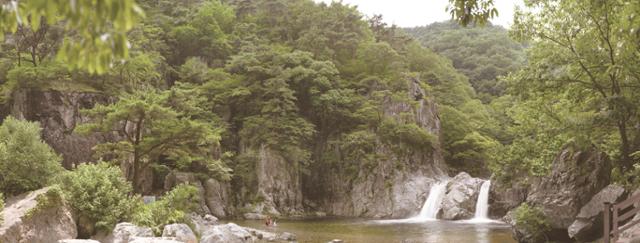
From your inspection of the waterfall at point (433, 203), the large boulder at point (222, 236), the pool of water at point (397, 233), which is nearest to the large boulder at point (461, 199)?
the waterfall at point (433, 203)

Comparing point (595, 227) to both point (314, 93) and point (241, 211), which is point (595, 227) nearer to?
point (241, 211)

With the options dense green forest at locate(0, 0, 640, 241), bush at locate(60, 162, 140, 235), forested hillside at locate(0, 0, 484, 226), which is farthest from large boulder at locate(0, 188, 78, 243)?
forested hillside at locate(0, 0, 484, 226)

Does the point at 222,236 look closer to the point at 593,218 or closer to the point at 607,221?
the point at 607,221

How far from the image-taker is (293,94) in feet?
129

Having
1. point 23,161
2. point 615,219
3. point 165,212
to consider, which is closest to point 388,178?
point 165,212

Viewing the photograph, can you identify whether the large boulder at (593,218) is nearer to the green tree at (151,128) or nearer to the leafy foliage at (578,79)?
the leafy foliage at (578,79)

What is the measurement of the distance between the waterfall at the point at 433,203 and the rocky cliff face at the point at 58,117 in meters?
20.1

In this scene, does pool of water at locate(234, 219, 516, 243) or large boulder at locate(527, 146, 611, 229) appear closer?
large boulder at locate(527, 146, 611, 229)

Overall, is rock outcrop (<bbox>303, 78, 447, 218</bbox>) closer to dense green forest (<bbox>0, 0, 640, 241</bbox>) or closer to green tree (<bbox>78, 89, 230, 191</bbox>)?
dense green forest (<bbox>0, 0, 640, 241</bbox>)

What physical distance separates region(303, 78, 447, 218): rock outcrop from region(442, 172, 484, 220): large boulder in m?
2.43

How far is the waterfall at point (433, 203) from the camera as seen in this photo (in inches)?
1330

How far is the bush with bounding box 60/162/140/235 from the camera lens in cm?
1573

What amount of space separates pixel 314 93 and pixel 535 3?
73.0 feet

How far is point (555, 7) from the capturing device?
17438 mm
